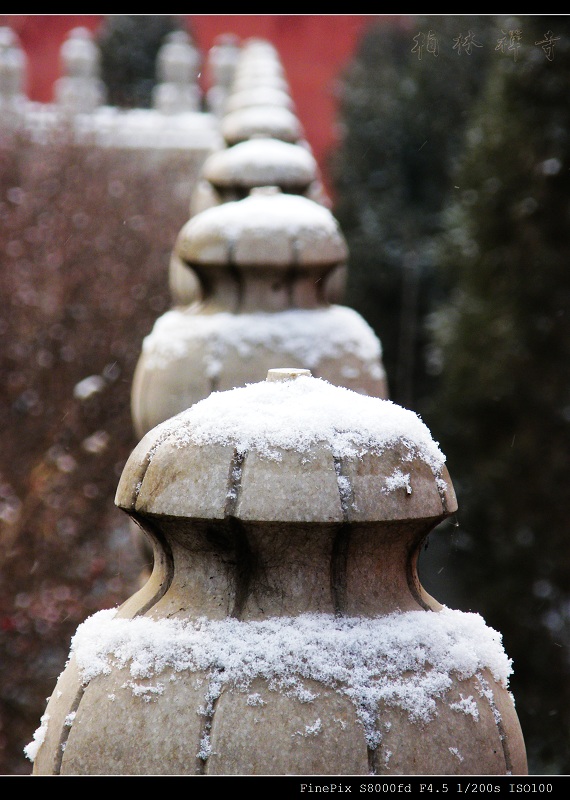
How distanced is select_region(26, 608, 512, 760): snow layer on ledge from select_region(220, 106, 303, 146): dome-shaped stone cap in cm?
535

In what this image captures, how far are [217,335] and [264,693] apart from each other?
2962mm

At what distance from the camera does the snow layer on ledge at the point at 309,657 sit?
205cm

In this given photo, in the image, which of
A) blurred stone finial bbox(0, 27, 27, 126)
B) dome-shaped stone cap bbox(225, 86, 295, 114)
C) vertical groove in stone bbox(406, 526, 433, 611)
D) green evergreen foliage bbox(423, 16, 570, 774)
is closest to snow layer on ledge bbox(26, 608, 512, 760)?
vertical groove in stone bbox(406, 526, 433, 611)

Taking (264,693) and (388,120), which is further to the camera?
(388,120)

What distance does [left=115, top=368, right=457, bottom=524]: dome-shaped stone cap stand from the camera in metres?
2.11

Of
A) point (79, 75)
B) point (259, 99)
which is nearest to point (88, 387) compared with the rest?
point (259, 99)

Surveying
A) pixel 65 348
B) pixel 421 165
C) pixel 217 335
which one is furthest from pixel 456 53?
pixel 217 335

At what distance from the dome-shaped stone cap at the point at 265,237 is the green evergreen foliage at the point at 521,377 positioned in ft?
21.3

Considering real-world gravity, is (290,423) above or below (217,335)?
above

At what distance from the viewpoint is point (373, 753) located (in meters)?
2.03

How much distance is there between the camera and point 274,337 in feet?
15.9

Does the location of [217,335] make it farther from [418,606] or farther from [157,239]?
[157,239]

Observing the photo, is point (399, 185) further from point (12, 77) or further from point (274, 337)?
point (274, 337)

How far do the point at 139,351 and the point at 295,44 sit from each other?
41.5 feet
